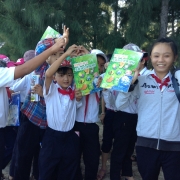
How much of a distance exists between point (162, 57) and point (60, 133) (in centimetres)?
102

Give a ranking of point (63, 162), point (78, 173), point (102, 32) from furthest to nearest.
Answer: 1. point (102, 32)
2. point (78, 173)
3. point (63, 162)

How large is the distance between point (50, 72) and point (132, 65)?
65 cm

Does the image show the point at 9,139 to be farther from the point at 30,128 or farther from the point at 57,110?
the point at 57,110

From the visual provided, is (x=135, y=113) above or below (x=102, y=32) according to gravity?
below

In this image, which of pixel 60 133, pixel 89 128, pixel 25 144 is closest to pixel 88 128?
pixel 89 128

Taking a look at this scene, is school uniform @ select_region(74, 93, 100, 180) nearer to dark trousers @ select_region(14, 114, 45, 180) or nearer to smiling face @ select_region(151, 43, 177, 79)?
dark trousers @ select_region(14, 114, 45, 180)

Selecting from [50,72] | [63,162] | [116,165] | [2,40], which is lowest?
[116,165]

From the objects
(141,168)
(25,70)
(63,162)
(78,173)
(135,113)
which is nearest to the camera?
(25,70)

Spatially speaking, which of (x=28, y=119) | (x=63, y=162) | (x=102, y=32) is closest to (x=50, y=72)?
(x=28, y=119)

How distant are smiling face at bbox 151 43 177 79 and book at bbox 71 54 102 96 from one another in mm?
549

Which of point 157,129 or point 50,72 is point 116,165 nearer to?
point 157,129

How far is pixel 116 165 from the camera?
9.48 feet

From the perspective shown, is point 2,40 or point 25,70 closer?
point 25,70

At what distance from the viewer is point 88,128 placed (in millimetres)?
2619
